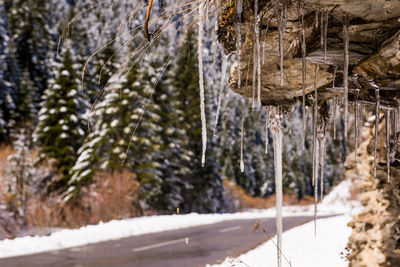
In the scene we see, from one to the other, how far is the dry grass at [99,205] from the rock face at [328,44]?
16.2 m

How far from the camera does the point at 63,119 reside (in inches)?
945

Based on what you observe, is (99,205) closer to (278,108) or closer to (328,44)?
(278,108)

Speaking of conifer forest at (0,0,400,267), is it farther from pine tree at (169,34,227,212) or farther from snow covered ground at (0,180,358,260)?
snow covered ground at (0,180,358,260)

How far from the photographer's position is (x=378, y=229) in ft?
14.0

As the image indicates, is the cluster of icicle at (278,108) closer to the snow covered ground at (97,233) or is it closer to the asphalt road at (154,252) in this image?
the asphalt road at (154,252)

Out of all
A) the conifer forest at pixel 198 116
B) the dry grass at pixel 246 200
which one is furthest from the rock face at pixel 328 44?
the dry grass at pixel 246 200

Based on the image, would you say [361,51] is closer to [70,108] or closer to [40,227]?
[40,227]

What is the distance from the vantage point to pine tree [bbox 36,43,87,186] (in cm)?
2331

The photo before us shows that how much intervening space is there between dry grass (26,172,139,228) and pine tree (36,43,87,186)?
187 inches

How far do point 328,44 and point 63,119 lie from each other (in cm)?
2353

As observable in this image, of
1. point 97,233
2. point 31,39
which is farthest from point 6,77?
point 97,233

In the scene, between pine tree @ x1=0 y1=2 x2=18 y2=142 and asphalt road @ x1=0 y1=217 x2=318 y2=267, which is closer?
asphalt road @ x1=0 y1=217 x2=318 y2=267

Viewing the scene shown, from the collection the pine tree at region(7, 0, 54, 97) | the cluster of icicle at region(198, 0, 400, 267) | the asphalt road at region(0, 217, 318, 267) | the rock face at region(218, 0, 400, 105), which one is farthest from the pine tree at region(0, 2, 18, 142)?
the rock face at region(218, 0, 400, 105)

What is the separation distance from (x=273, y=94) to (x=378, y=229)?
2.44m
